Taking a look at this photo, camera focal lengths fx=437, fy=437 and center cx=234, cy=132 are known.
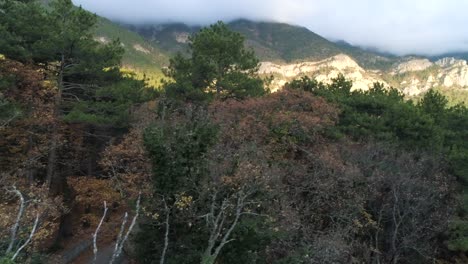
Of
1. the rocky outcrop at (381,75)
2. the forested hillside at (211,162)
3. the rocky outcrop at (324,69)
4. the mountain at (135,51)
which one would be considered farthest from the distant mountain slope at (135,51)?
→ the forested hillside at (211,162)

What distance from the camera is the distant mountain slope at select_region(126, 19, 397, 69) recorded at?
158000mm

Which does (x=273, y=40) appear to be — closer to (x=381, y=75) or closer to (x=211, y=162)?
(x=381, y=75)

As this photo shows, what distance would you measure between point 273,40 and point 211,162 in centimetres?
16919

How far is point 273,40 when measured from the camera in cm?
17825

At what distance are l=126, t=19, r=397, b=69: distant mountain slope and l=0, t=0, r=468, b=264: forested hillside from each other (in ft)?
413

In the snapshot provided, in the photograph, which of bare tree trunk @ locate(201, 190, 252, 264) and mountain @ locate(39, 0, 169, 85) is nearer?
bare tree trunk @ locate(201, 190, 252, 264)

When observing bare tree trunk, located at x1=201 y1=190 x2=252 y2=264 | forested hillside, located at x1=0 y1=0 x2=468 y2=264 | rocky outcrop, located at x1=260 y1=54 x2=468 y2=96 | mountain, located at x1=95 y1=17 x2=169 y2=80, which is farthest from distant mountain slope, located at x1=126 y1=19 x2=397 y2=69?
bare tree trunk, located at x1=201 y1=190 x2=252 y2=264

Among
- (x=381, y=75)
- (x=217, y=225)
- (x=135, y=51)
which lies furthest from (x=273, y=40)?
(x=217, y=225)

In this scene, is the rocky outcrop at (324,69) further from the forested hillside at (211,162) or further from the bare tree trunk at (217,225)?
the bare tree trunk at (217,225)

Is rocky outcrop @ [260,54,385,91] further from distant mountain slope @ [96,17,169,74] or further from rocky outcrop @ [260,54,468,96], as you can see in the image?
distant mountain slope @ [96,17,169,74]

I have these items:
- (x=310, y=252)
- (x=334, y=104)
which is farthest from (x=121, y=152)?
(x=334, y=104)

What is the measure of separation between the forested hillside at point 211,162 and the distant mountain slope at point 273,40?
126 metres

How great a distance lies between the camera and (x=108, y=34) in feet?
396

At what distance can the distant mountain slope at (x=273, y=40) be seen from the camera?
158 meters
